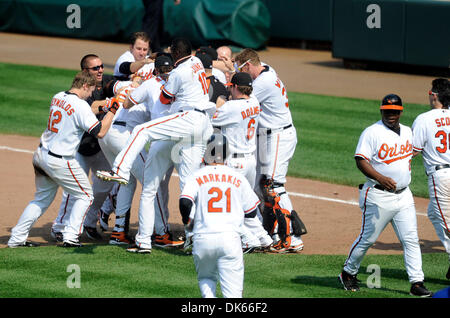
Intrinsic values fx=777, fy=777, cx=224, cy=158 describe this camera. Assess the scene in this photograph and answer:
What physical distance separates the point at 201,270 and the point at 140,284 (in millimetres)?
1284

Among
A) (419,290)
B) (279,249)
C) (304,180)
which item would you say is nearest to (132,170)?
(279,249)

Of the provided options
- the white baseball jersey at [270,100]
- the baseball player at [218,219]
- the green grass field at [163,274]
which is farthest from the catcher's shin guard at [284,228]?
the baseball player at [218,219]

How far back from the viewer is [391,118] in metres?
6.98

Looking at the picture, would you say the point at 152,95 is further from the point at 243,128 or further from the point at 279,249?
the point at 279,249

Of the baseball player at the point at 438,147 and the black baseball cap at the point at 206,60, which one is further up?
the black baseball cap at the point at 206,60

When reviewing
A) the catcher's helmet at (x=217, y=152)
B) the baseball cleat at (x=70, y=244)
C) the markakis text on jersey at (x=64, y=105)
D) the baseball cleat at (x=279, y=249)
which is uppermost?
the markakis text on jersey at (x=64, y=105)

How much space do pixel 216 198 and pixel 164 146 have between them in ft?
7.37

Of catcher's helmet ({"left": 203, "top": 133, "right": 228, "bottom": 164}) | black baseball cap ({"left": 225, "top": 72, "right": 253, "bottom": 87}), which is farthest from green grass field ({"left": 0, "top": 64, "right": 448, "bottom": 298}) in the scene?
black baseball cap ({"left": 225, "top": 72, "right": 253, "bottom": 87})

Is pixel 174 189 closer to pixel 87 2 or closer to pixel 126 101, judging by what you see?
pixel 126 101

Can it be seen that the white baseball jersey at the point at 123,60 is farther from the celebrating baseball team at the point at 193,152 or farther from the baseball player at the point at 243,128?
the baseball player at the point at 243,128

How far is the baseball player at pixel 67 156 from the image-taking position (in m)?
8.00

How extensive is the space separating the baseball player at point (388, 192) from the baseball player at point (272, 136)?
1.55 metres

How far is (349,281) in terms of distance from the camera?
704 centimetres
